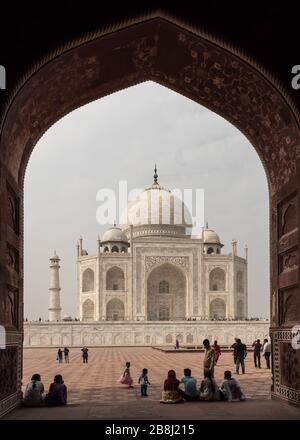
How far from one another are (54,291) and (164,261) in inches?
311

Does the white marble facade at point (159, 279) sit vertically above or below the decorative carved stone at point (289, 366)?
above

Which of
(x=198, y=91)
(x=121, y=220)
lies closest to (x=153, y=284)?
(x=121, y=220)

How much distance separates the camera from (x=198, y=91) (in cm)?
877

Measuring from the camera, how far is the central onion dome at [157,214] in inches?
1795

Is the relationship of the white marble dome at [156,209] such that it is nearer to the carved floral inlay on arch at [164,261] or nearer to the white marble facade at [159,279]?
the white marble facade at [159,279]

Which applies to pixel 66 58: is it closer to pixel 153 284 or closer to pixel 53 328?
pixel 53 328

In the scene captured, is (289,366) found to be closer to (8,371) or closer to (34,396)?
(34,396)

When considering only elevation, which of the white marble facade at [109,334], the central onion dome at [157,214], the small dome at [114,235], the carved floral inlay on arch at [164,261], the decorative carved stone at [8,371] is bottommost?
the white marble facade at [109,334]

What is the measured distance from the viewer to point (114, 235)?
152 ft

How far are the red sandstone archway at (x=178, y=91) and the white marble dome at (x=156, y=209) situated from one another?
37.0 meters

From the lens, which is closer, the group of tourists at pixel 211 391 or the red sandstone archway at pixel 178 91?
the red sandstone archway at pixel 178 91

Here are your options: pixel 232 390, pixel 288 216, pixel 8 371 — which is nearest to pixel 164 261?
pixel 232 390

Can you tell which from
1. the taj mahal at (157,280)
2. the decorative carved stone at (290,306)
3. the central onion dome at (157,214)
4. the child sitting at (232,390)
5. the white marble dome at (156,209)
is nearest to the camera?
the decorative carved stone at (290,306)

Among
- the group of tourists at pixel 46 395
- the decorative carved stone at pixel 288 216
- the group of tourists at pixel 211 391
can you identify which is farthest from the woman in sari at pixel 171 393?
the decorative carved stone at pixel 288 216
